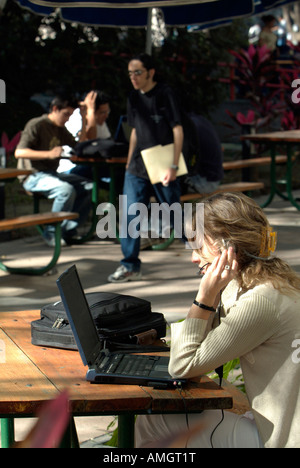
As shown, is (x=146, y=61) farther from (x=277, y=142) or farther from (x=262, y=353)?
(x=262, y=353)

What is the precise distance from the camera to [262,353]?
2439 mm

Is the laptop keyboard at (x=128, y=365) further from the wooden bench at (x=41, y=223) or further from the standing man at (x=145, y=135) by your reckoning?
the wooden bench at (x=41, y=223)

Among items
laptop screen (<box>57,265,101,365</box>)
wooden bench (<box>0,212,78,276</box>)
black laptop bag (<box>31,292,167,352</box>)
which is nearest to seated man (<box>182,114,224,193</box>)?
wooden bench (<box>0,212,78,276</box>)

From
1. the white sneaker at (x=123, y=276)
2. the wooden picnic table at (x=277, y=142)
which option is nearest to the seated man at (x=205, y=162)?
the white sneaker at (x=123, y=276)

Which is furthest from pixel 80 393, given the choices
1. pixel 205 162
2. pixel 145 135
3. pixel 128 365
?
pixel 205 162

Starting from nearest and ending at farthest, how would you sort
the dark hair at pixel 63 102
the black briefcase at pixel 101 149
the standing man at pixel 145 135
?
the standing man at pixel 145 135
the black briefcase at pixel 101 149
the dark hair at pixel 63 102

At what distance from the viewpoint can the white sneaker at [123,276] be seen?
6.69 metres

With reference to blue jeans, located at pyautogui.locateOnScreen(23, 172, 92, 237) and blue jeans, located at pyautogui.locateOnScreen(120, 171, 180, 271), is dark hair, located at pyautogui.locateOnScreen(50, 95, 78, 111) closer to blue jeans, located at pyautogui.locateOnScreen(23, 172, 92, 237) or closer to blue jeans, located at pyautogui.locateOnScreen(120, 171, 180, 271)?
blue jeans, located at pyautogui.locateOnScreen(23, 172, 92, 237)

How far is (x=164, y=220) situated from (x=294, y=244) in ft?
5.57

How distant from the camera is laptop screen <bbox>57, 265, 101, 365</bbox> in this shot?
2.49m

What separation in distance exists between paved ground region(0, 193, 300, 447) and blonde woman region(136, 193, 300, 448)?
9.82 ft

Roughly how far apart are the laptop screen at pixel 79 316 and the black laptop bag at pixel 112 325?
9 cm

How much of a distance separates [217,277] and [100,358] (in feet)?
1.56
